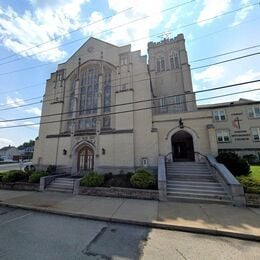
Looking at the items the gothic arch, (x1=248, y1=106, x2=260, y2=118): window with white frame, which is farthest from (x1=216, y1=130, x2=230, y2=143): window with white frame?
the gothic arch

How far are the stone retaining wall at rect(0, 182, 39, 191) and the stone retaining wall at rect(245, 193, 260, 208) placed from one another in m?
12.9

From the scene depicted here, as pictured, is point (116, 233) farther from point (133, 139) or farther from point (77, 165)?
point (77, 165)

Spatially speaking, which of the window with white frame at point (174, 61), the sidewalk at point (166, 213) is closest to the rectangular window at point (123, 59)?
the window with white frame at point (174, 61)

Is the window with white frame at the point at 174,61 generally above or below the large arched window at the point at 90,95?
above

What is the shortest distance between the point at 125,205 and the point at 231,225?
4.31 m

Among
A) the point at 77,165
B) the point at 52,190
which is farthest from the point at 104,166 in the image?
the point at 52,190

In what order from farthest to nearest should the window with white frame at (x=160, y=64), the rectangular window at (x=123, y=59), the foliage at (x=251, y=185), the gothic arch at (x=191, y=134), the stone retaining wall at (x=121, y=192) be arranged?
the window with white frame at (x=160, y=64) < the rectangular window at (x=123, y=59) < the gothic arch at (x=191, y=134) < the stone retaining wall at (x=121, y=192) < the foliage at (x=251, y=185)

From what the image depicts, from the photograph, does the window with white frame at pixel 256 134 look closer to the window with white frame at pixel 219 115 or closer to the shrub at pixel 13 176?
the window with white frame at pixel 219 115

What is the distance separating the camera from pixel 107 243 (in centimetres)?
414

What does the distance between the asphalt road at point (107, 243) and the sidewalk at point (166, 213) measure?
0.90 feet

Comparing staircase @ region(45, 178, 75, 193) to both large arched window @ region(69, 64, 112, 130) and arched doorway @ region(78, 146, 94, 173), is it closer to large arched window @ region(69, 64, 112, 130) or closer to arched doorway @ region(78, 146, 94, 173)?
arched doorway @ region(78, 146, 94, 173)

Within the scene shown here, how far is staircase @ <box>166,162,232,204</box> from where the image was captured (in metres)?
7.61

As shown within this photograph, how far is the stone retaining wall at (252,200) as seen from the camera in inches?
268

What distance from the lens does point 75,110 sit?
1533 cm
